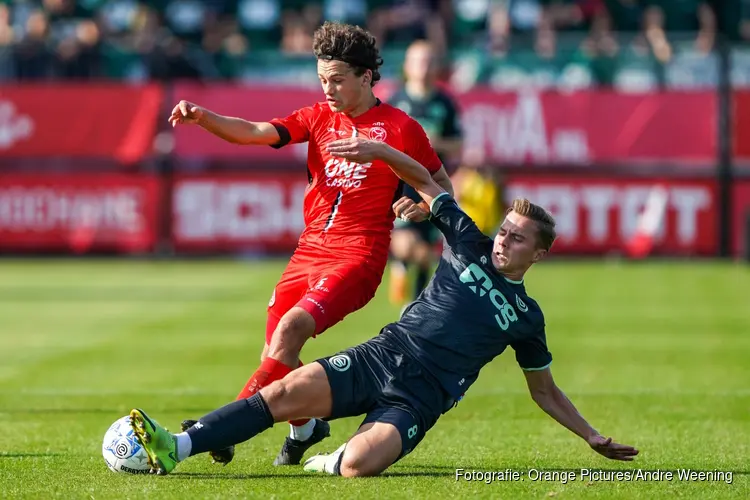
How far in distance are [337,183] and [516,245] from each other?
1259mm

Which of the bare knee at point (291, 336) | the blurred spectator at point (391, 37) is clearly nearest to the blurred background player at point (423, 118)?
the bare knee at point (291, 336)

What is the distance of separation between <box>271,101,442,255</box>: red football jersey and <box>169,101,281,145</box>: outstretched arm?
3.8 inches

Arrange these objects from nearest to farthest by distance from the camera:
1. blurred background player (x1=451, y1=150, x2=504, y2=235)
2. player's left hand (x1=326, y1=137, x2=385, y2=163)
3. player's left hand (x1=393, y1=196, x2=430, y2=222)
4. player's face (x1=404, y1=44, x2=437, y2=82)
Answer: player's left hand (x1=326, y1=137, x2=385, y2=163)
player's left hand (x1=393, y1=196, x2=430, y2=222)
player's face (x1=404, y1=44, x2=437, y2=82)
blurred background player (x1=451, y1=150, x2=504, y2=235)

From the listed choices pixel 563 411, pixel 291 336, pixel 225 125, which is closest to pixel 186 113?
pixel 225 125

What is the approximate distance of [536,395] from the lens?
24.2 feet

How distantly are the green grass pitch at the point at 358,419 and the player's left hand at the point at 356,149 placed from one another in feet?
5.20

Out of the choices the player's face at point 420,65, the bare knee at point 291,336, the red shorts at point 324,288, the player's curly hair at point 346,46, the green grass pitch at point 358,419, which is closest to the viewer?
the green grass pitch at point 358,419

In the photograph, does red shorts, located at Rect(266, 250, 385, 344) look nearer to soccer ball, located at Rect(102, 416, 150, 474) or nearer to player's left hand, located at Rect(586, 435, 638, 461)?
soccer ball, located at Rect(102, 416, 150, 474)

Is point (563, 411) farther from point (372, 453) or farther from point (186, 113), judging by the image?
point (186, 113)

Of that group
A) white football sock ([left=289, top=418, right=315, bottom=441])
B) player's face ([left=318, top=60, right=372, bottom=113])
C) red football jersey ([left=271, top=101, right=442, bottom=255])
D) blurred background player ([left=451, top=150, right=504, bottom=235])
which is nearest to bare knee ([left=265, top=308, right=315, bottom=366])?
white football sock ([left=289, top=418, right=315, bottom=441])

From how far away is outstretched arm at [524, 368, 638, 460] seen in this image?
707 cm

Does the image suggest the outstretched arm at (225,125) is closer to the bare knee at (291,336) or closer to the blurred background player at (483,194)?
the bare knee at (291,336)

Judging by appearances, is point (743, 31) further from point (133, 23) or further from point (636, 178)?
point (133, 23)

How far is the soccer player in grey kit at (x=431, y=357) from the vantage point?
6949 mm
